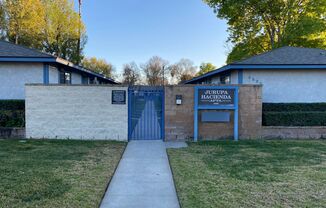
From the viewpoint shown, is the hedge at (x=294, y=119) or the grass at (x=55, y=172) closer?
the grass at (x=55, y=172)

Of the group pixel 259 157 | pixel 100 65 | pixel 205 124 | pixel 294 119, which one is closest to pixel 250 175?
pixel 259 157

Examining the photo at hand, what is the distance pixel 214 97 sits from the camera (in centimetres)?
888

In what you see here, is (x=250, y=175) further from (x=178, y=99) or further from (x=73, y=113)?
(x=73, y=113)

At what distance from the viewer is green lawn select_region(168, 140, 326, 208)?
3.96m

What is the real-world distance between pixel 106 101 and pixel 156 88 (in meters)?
1.90

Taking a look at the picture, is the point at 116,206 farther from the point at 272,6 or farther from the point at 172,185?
the point at 272,6

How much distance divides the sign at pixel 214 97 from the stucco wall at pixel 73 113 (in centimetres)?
280

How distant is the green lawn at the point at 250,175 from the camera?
156 inches

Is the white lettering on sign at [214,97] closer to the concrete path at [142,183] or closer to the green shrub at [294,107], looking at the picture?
the concrete path at [142,183]

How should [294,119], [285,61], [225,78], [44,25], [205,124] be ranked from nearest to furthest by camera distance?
[205,124]
[294,119]
[285,61]
[225,78]
[44,25]

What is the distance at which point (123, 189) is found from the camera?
14.6 feet

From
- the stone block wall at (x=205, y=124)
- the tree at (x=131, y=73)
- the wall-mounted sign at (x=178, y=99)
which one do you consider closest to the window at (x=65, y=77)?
the stone block wall at (x=205, y=124)

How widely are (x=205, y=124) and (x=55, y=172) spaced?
5.50m

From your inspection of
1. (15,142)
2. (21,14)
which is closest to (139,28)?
(21,14)
